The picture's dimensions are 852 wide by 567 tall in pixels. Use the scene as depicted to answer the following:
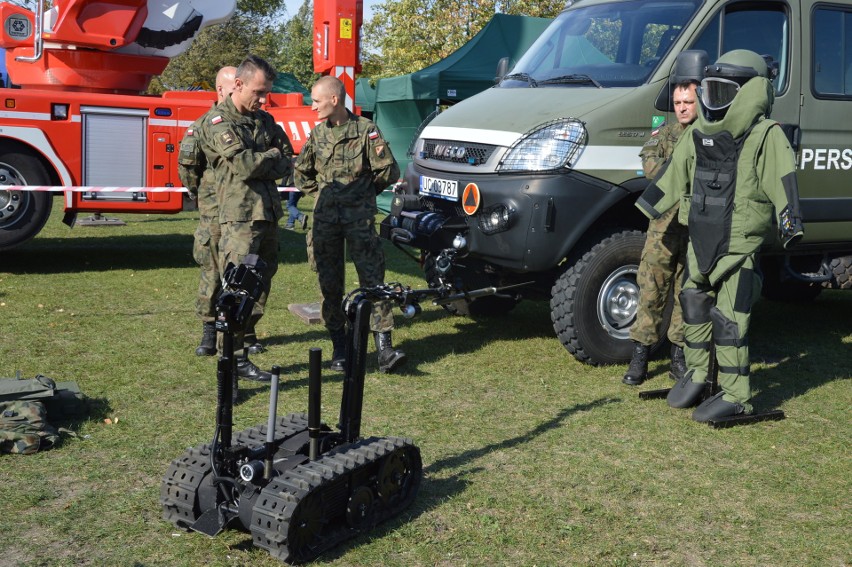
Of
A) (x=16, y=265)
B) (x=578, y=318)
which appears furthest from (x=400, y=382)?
(x=16, y=265)

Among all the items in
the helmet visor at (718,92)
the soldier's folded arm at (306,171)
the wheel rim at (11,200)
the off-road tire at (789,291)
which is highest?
the helmet visor at (718,92)

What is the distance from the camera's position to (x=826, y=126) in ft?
24.7

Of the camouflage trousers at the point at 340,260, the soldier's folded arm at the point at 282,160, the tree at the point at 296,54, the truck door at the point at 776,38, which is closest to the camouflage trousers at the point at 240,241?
the soldier's folded arm at the point at 282,160

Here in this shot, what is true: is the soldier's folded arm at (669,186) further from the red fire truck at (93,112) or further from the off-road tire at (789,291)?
the red fire truck at (93,112)

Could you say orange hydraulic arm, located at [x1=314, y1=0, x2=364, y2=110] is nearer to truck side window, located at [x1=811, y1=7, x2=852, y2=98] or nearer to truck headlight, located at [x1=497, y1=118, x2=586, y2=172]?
truck headlight, located at [x1=497, y1=118, x2=586, y2=172]

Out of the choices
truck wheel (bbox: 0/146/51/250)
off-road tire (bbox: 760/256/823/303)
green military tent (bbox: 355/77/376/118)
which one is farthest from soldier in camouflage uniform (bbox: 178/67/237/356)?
green military tent (bbox: 355/77/376/118)

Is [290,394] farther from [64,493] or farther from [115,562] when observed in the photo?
[115,562]

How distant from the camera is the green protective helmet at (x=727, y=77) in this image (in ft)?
18.7

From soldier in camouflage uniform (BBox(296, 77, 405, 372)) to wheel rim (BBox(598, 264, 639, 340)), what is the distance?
1512 millimetres

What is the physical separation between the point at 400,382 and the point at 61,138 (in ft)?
18.0

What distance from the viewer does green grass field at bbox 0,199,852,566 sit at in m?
4.15

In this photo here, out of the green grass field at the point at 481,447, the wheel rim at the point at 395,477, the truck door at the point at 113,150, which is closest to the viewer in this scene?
the green grass field at the point at 481,447

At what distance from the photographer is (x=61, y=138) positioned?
10211 millimetres

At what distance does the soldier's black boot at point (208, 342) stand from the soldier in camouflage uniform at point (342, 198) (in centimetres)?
88
